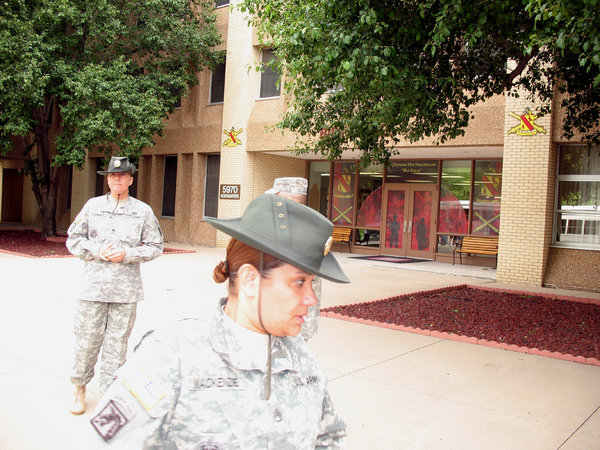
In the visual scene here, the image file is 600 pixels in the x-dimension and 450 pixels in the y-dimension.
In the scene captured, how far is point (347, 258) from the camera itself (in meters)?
16.3

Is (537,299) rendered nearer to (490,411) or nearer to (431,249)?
(490,411)

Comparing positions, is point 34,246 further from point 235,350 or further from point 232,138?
point 235,350

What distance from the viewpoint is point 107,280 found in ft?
12.7

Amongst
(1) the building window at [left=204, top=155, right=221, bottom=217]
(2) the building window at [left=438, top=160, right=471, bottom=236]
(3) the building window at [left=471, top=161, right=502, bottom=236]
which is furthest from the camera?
(1) the building window at [left=204, top=155, right=221, bottom=217]

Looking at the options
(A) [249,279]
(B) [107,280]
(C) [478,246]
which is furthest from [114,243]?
(C) [478,246]

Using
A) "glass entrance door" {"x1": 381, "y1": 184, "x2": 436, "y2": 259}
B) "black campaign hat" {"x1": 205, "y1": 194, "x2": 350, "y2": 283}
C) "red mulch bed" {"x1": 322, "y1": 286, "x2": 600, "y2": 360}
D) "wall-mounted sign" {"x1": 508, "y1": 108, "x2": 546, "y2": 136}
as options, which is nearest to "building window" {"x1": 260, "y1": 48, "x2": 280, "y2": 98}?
"glass entrance door" {"x1": 381, "y1": 184, "x2": 436, "y2": 259}

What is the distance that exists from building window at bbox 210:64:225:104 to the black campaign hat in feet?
59.1

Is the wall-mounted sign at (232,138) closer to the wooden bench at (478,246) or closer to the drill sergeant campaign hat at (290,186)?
the wooden bench at (478,246)

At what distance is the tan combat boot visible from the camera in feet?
13.0

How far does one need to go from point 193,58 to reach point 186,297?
1126 centimetres

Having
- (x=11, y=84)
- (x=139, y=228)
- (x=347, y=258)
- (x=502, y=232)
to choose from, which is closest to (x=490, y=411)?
(x=139, y=228)

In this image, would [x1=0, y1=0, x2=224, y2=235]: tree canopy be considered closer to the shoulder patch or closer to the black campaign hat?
the black campaign hat

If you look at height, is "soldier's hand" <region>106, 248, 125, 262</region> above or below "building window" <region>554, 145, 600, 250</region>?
below

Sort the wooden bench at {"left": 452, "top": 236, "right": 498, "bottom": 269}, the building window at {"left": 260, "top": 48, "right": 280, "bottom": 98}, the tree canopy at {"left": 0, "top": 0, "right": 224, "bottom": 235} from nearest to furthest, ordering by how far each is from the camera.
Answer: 1. the tree canopy at {"left": 0, "top": 0, "right": 224, "bottom": 235}
2. the wooden bench at {"left": 452, "top": 236, "right": 498, "bottom": 269}
3. the building window at {"left": 260, "top": 48, "right": 280, "bottom": 98}
